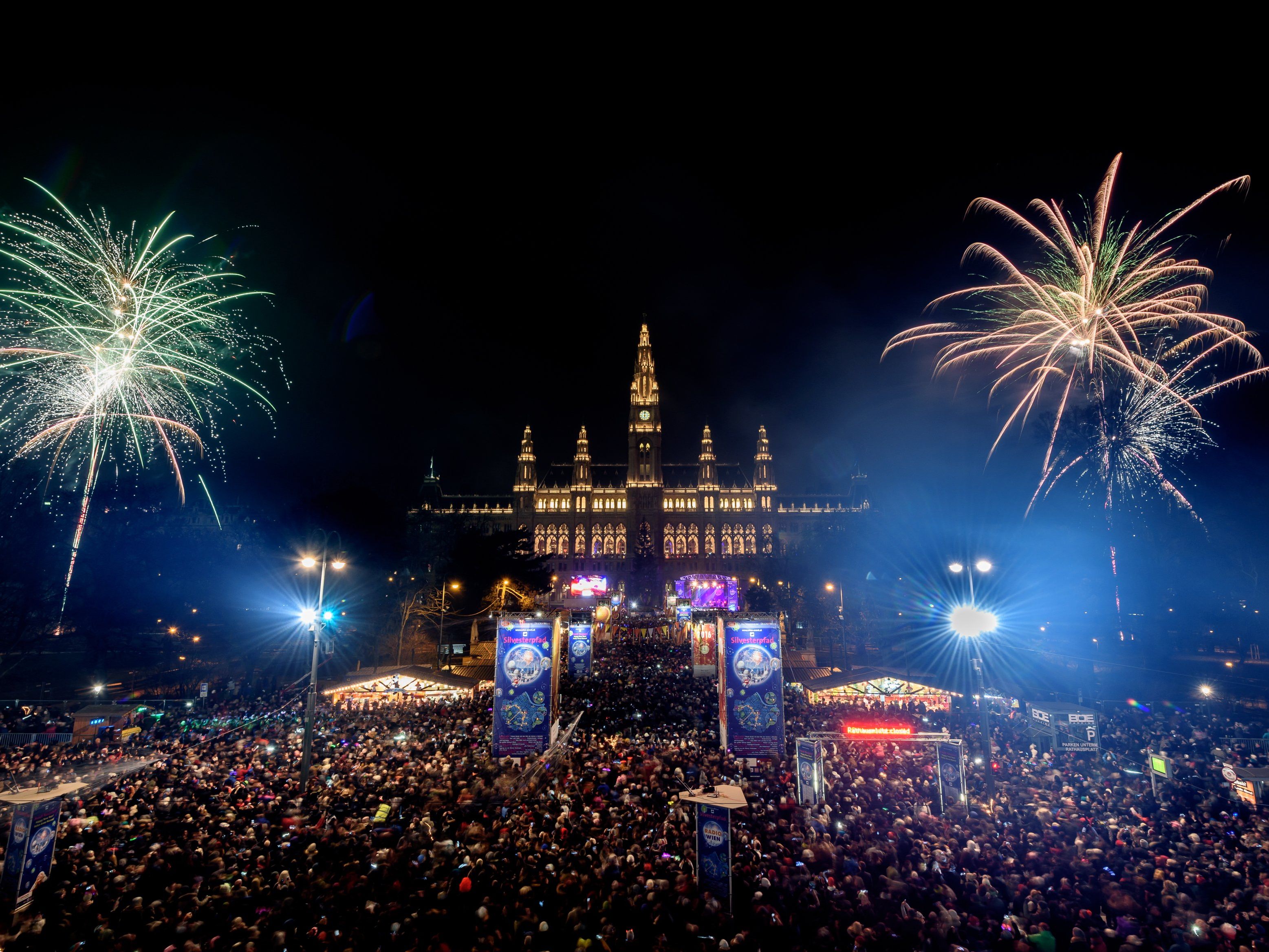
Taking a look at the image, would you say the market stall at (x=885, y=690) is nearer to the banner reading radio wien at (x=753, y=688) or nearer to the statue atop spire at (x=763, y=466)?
the banner reading radio wien at (x=753, y=688)

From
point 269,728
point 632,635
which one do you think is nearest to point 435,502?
point 632,635

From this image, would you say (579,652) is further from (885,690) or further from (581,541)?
(581,541)

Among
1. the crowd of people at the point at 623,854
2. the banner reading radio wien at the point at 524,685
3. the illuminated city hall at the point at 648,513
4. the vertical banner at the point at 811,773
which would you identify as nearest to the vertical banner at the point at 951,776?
the crowd of people at the point at 623,854

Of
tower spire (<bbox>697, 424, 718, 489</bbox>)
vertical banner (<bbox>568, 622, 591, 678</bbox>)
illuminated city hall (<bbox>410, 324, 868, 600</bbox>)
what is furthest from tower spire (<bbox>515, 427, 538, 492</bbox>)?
vertical banner (<bbox>568, 622, 591, 678</bbox>)

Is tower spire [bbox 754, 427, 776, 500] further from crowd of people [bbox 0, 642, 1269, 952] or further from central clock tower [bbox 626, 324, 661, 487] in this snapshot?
crowd of people [bbox 0, 642, 1269, 952]

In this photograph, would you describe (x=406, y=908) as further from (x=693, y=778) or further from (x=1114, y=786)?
(x=1114, y=786)

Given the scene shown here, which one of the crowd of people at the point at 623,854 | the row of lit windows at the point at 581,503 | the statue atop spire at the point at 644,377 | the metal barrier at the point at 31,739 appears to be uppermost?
the statue atop spire at the point at 644,377
